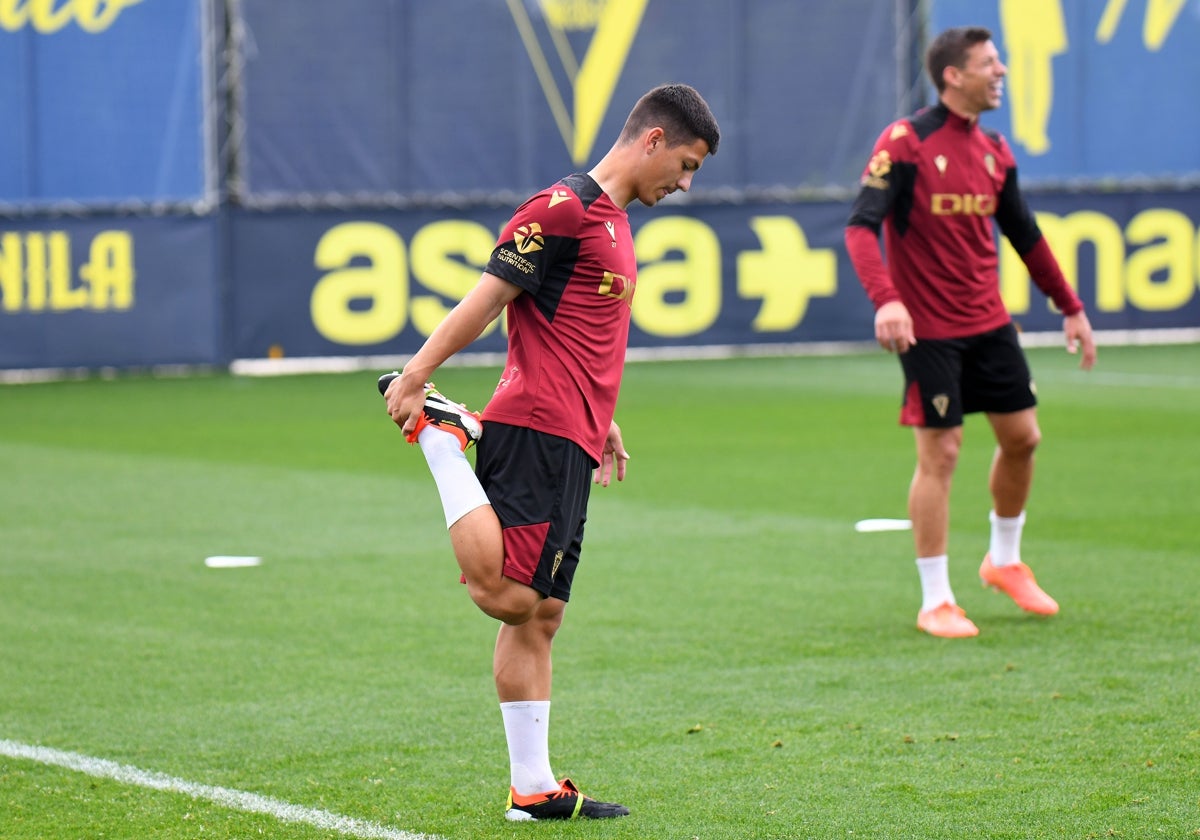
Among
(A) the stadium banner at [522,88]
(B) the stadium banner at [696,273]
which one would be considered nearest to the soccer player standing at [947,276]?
(B) the stadium banner at [696,273]

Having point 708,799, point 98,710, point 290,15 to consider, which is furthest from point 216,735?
point 290,15

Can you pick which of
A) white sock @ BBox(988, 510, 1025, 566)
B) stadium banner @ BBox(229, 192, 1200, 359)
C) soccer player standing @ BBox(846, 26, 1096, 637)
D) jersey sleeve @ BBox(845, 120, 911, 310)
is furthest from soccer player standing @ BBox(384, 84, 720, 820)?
stadium banner @ BBox(229, 192, 1200, 359)

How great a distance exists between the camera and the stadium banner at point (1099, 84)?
A: 22109 millimetres

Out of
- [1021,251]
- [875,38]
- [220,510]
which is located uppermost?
[875,38]

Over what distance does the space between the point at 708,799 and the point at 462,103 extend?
56.8 ft

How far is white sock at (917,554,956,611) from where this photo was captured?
6.75m

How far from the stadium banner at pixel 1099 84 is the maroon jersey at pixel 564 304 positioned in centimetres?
1854

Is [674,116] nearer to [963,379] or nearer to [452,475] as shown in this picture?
[452,475]

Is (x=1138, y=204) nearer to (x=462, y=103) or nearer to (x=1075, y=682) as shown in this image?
(x=462, y=103)

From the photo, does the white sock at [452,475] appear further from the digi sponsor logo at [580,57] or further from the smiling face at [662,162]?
the digi sponsor logo at [580,57]

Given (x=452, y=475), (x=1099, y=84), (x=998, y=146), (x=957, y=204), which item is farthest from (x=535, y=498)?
(x=1099, y=84)

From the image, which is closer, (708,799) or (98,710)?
(708,799)

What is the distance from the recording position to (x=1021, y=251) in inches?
291

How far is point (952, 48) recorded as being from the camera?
6977 mm
